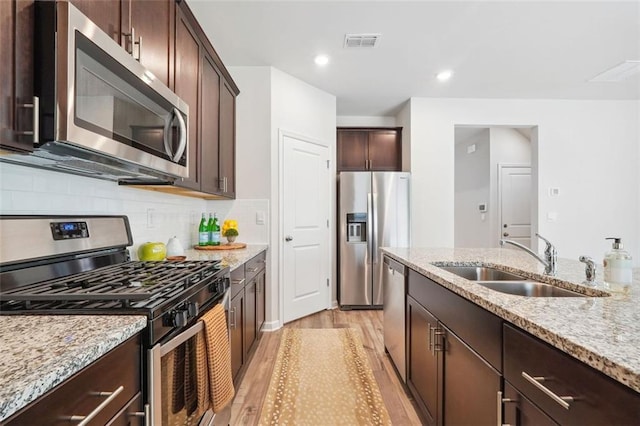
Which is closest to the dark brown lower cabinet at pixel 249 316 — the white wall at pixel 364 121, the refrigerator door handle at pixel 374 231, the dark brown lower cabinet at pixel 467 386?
the dark brown lower cabinet at pixel 467 386

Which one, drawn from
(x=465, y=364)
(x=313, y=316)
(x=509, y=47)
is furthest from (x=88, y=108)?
(x=509, y=47)

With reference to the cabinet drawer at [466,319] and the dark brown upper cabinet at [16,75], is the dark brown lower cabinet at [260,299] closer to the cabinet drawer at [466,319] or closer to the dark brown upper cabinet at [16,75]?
the cabinet drawer at [466,319]

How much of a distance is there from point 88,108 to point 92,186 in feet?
2.22

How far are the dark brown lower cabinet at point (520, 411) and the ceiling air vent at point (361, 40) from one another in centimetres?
261

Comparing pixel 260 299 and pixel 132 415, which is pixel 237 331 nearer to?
pixel 260 299

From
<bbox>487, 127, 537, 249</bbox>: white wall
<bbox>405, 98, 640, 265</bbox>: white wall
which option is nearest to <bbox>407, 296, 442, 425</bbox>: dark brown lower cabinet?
<bbox>405, 98, 640, 265</bbox>: white wall

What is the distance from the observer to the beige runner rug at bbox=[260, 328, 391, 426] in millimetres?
1706

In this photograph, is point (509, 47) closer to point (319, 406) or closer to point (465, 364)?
point (465, 364)

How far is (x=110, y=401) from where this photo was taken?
0.71 metres

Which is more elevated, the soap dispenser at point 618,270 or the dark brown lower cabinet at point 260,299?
the soap dispenser at point 618,270

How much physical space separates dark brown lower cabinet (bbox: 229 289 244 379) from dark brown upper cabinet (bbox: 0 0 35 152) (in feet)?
4.00

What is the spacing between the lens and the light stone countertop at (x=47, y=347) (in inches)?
19.4

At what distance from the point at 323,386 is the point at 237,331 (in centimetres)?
68

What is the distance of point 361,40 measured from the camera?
8.66 feet
